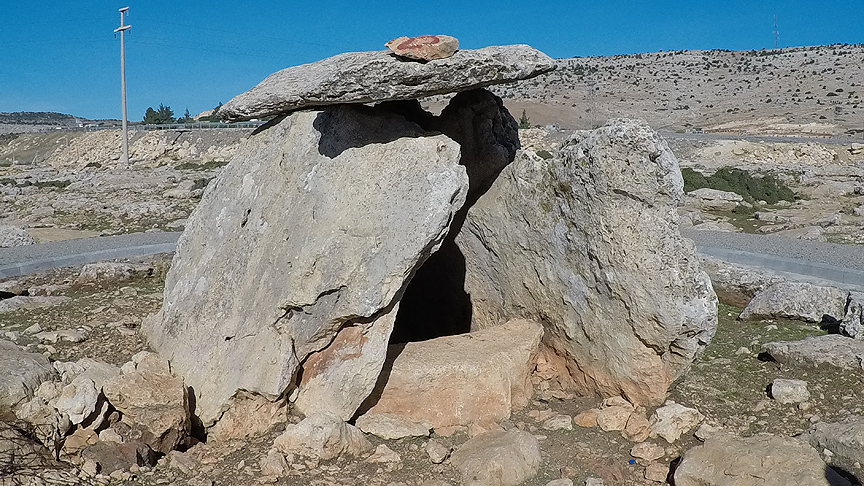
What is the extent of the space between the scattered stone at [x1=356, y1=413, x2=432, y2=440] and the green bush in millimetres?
15306

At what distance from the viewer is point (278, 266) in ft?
19.5

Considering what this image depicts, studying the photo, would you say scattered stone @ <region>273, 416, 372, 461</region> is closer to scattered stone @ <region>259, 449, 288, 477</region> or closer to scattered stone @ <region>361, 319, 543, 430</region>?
scattered stone @ <region>259, 449, 288, 477</region>

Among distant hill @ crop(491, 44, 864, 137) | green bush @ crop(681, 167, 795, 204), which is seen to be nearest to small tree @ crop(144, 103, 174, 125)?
distant hill @ crop(491, 44, 864, 137)

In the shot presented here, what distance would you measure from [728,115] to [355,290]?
46.4 metres

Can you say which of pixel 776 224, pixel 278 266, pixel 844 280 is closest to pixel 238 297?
pixel 278 266

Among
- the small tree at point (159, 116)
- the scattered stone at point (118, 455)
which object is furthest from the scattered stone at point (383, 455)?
the small tree at point (159, 116)

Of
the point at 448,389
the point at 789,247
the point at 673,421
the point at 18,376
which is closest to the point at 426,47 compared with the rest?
the point at 448,389

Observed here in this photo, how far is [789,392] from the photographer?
6.18 meters

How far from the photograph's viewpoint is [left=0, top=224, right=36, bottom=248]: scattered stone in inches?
500

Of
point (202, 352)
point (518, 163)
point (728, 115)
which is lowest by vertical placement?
point (202, 352)

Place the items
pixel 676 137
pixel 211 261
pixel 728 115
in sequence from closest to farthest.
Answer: pixel 211 261 < pixel 676 137 < pixel 728 115

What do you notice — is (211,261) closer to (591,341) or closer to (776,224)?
(591,341)

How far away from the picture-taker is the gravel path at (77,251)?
35.9 ft

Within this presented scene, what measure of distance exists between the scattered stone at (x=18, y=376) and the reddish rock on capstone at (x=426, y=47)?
3691 millimetres
